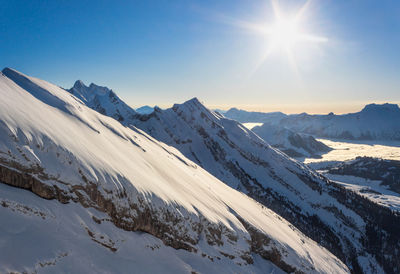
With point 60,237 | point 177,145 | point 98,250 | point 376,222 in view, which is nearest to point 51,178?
point 60,237

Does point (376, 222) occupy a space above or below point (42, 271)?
above

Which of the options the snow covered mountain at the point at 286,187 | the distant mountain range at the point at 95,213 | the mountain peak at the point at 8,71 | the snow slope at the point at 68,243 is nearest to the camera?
the snow slope at the point at 68,243

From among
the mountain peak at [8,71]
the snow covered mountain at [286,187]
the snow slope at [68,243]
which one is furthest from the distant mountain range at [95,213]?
the snow covered mountain at [286,187]

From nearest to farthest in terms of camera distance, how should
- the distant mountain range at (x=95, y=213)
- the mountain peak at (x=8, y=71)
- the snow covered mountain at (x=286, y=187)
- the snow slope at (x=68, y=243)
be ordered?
the snow slope at (x=68, y=243) < the distant mountain range at (x=95, y=213) < the mountain peak at (x=8, y=71) < the snow covered mountain at (x=286, y=187)

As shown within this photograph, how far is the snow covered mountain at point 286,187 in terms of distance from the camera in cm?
9275

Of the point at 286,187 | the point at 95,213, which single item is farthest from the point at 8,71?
the point at 286,187

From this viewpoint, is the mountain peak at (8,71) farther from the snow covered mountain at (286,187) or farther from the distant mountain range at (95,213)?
the snow covered mountain at (286,187)

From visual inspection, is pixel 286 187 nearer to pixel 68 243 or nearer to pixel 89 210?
pixel 89 210

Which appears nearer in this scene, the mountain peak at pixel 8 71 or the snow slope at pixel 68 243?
the snow slope at pixel 68 243

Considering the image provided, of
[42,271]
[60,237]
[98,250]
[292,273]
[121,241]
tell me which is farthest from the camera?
[292,273]

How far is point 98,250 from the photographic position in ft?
45.2

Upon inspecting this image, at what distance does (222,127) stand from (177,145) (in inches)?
1753

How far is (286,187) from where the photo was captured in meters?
122

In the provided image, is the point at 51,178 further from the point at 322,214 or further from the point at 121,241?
the point at 322,214
